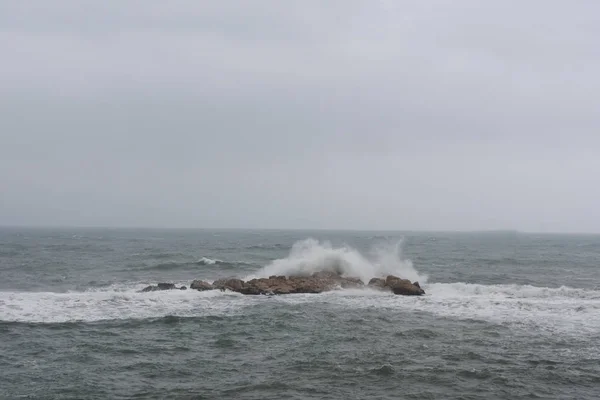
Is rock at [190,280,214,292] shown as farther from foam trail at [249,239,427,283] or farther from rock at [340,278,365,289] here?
foam trail at [249,239,427,283]

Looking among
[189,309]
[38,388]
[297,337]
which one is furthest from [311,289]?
[38,388]

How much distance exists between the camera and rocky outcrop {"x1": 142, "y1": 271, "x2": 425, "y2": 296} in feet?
102

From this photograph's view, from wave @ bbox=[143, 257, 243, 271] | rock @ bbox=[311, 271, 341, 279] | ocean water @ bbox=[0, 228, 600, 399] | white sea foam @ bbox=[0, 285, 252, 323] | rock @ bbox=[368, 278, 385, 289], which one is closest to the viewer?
ocean water @ bbox=[0, 228, 600, 399]

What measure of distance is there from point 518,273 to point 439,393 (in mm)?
37808

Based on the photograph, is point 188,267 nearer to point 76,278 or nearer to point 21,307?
point 76,278

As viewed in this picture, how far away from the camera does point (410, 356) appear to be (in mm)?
17469

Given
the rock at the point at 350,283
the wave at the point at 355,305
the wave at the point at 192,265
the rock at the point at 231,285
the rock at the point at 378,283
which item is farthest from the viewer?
the wave at the point at 192,265

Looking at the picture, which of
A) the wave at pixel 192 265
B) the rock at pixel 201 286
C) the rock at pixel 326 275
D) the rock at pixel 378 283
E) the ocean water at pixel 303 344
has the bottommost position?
the wave at pixel 192 265

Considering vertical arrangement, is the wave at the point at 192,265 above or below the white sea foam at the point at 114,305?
below

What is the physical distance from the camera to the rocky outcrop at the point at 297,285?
102 feet

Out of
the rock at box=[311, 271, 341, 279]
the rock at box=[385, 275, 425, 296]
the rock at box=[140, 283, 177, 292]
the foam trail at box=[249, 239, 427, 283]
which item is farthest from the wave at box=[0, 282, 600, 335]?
the foam trail at box=[249, 239, 427, 283]

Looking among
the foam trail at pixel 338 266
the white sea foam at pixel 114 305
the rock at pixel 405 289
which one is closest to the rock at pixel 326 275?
the foam trail at pixel 338 266

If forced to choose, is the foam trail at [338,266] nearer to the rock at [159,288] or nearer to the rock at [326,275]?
the rock at [326,275]

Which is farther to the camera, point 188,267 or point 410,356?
point 188,267
